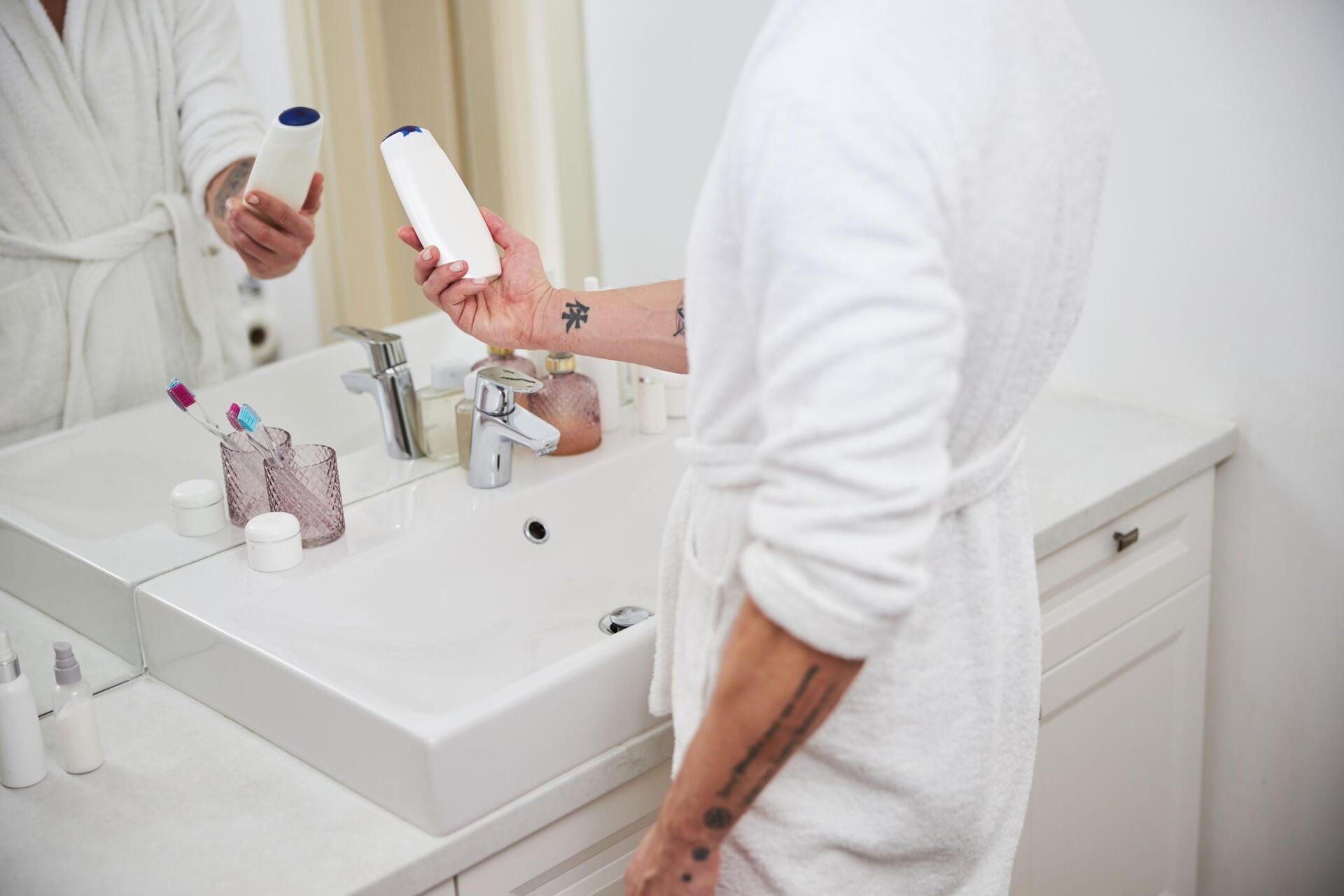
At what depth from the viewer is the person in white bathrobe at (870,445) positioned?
2.19ft

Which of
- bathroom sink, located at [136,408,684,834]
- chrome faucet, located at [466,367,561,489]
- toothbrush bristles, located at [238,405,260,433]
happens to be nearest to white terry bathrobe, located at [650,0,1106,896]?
bathroom sink, located at [136,408,684,834]

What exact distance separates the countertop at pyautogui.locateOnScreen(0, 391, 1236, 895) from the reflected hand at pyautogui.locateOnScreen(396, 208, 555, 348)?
41 cm

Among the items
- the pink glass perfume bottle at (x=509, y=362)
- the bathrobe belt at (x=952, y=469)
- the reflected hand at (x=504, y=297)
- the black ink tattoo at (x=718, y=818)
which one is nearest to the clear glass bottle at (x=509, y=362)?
the pink glass perfume bottle at (x=509, y=362)

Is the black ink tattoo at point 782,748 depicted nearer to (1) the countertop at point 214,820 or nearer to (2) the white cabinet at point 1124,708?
(1) the countertop at point 214,820

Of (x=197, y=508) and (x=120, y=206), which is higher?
(x=120, y=206)

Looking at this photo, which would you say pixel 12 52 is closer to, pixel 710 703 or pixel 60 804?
pixel 60 804

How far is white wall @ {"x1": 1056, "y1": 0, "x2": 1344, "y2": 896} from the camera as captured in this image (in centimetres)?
152

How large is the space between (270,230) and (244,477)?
0.26m

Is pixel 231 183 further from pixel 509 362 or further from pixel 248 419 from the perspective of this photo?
pixel 509 362

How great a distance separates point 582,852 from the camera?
3.55ft

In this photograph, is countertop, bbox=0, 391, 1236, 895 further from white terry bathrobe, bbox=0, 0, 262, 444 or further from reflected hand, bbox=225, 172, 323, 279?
reflected hand, bbox=225, 172, 323, 279

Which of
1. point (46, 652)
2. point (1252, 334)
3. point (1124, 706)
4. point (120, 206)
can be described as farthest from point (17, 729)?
point (1252, 334)

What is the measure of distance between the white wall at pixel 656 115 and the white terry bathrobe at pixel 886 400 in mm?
893

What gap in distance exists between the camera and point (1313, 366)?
158 cm
